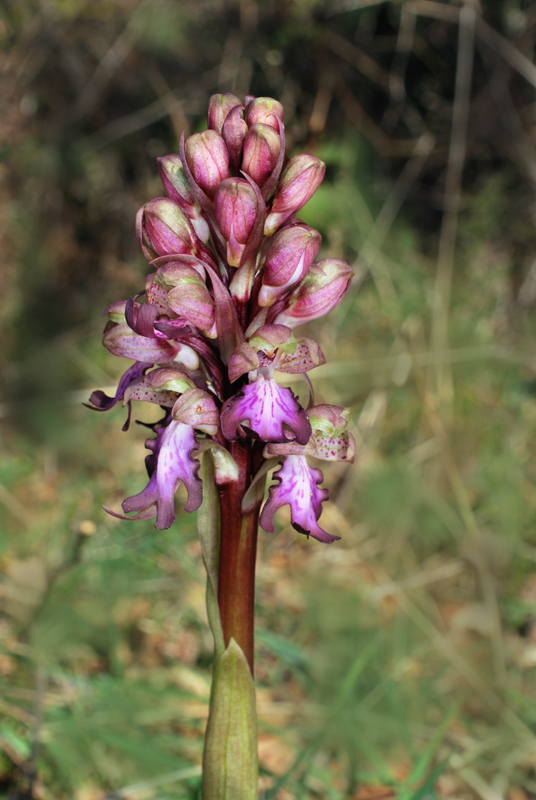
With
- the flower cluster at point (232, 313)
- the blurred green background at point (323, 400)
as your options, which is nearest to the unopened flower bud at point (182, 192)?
the flower cluster at point (232, 313)

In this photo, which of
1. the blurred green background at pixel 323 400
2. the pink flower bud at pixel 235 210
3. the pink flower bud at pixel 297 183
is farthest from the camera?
the blurred green background at pixel 323 400

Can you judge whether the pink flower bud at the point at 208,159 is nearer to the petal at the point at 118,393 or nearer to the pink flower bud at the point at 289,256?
the pink flower bud at the point at 289,256

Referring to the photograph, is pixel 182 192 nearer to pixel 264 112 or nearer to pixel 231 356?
pixel 264 112

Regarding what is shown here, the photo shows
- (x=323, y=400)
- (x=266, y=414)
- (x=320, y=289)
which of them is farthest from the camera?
(x=323, y=400)

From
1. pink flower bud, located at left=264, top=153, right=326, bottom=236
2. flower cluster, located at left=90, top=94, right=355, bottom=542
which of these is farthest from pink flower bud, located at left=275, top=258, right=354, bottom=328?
pink flower bud, located at left=264, top=153, right=326, bottom=236

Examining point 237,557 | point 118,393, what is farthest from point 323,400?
point 237,557

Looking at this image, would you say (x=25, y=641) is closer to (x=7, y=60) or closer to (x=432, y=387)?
(x=432, y=387)
